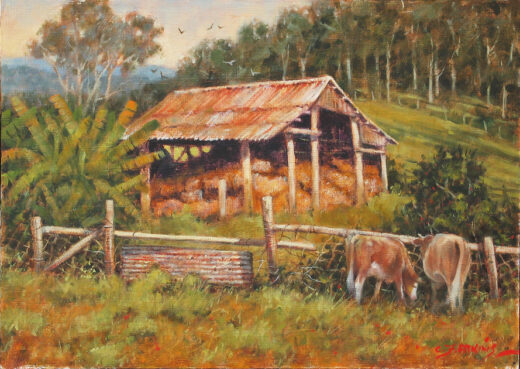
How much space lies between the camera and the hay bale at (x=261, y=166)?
5.02m

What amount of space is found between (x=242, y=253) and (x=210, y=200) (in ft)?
2.46

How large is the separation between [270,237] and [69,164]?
7.70ft

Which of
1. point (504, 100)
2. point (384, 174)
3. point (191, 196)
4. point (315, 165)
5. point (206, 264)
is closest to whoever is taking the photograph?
point (504, 100)

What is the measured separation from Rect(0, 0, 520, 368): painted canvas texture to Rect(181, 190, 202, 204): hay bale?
23mm

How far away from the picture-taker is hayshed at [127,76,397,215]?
4.98m

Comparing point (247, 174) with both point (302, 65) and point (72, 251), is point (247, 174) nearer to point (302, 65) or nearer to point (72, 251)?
point (302, 65)

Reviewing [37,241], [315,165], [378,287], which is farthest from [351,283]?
[37,241]

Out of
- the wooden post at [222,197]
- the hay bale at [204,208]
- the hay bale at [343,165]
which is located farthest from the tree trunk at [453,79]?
the hay bale at [204,208]

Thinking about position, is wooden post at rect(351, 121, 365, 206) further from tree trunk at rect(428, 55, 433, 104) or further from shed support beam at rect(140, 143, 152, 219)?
shed support beam at rect(140, 143, 152, 219)

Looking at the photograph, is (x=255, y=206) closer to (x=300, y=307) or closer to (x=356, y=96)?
(x=300, y=307)

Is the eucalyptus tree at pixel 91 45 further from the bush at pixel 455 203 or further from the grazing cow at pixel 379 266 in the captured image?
the bush at pixel 455 203

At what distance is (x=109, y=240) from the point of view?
200 inches

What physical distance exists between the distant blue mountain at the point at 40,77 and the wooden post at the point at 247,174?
1.10m

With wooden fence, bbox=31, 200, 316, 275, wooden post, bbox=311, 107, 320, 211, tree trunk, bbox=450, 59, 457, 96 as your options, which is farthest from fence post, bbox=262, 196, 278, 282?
tree trunk, bbox=450, 59, 457, 96
